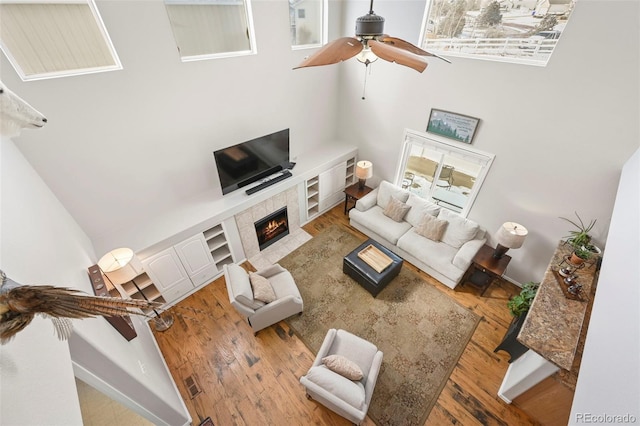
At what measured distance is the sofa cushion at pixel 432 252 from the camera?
158 inches

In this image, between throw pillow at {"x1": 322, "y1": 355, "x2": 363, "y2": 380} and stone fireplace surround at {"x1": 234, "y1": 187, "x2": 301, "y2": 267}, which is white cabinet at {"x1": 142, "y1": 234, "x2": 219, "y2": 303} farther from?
throw pillow at {"x1": 322, "y1": 355, "x2": 363, "y2": 380}

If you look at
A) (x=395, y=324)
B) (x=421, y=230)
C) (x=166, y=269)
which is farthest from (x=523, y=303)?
(x=166, y=269)

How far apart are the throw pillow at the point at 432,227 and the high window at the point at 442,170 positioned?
51 centimetres

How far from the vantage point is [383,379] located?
3.13m

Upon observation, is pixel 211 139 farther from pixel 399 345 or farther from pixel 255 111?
pixel 399 345

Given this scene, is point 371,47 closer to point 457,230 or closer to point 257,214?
point 257,214

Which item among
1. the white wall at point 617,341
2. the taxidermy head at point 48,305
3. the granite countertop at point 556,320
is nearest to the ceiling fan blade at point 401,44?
the white wall at point 617,341

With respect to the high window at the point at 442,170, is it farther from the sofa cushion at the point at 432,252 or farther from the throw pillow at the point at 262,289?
the throw pillow at the point at 262,289

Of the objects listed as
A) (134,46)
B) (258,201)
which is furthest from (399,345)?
(134,46)

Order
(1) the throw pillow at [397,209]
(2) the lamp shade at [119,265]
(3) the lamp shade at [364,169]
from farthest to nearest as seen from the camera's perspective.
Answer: (3) the lamp shade at [364,169] → (1) the throw pillow at [397,209] → (2) the lamp shade at [119,265]

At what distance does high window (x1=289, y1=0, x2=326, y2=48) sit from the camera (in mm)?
3990

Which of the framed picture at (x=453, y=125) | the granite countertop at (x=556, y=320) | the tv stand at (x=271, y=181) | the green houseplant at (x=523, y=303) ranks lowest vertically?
the green houseplant at (x=523, y=303)

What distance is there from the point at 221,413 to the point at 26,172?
3.10 m

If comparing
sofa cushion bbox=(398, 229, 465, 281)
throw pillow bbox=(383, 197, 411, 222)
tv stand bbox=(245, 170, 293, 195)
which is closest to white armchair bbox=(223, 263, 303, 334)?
tv stand bbox=(245, 170, 293, 195)
